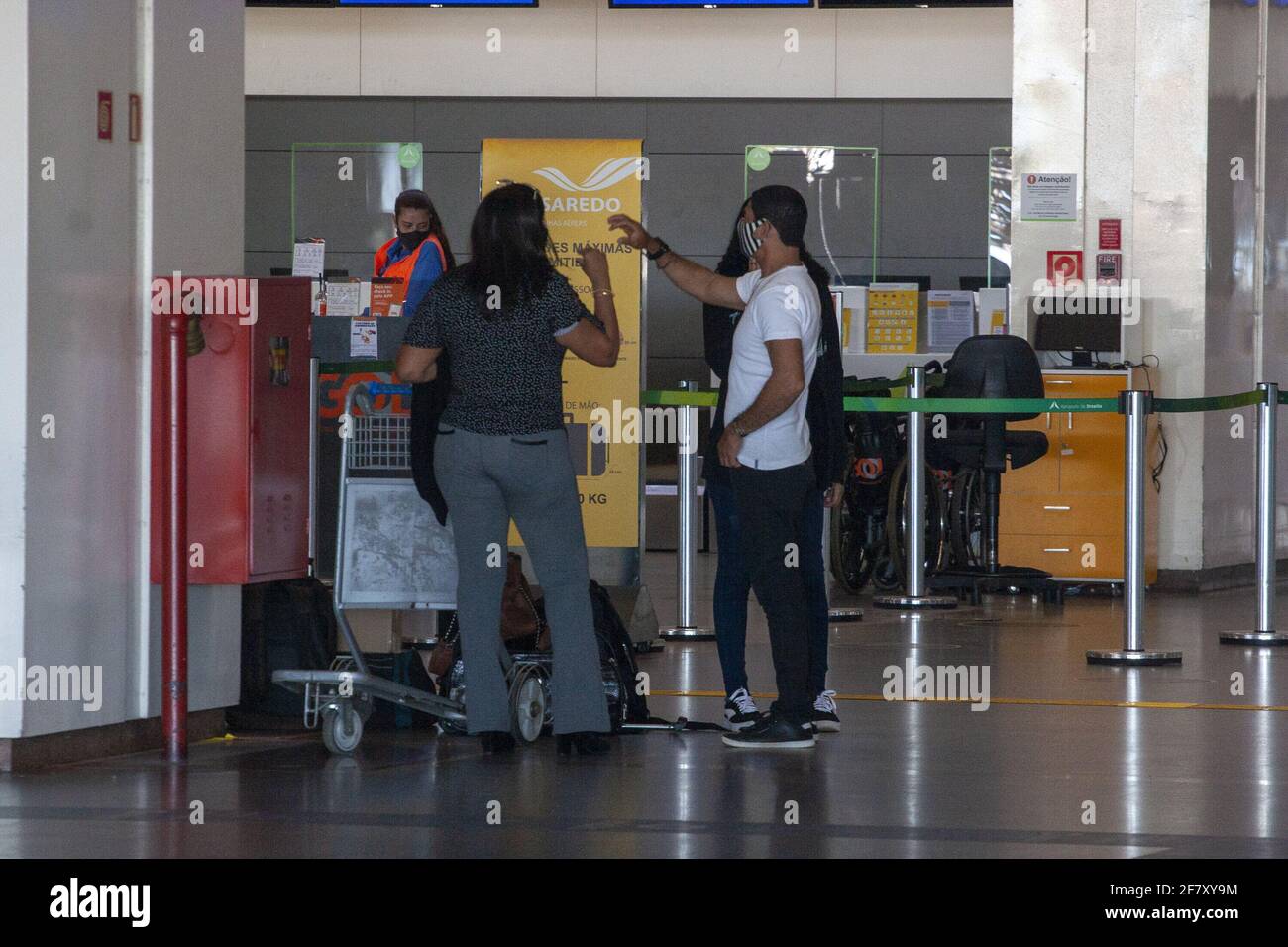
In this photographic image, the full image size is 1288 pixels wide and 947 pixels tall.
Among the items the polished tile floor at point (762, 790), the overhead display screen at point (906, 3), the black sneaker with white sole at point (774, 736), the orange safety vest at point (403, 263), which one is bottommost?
the polished tile floor at point (762, 790)

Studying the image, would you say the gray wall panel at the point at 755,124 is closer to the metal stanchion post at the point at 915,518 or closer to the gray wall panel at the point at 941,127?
the gray wall panel at the point at 941,127

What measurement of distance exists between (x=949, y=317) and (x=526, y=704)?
7675 mm

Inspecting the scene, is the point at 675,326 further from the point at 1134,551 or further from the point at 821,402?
the point at 821,402

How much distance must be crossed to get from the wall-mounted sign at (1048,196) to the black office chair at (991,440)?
1.15 metres

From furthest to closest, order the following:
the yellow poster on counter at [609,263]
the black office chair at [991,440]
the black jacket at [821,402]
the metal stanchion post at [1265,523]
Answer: the black office chair at [991,440] → the yellow poster on counter at [609,263] → the metal stanchion post at [1265,523] → the black jacket at [821,402]

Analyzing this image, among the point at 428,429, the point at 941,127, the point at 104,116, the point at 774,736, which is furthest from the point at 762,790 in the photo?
the point at 941,127

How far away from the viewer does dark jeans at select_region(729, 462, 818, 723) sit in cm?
512

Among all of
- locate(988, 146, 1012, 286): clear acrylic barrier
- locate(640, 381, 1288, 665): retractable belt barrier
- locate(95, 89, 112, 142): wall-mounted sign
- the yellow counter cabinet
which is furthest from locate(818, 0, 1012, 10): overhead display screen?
locate(95, 89, 112, 142): wall-mounted sign

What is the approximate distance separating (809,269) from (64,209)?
190 cm

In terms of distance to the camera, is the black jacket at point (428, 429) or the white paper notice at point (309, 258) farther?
the white paper notice at point (309, 258)

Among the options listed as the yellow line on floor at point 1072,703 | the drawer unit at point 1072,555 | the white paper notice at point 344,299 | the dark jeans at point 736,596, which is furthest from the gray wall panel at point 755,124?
the dark jeans at point 736,596

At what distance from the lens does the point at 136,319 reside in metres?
5.09

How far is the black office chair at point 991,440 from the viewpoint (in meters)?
9.44
